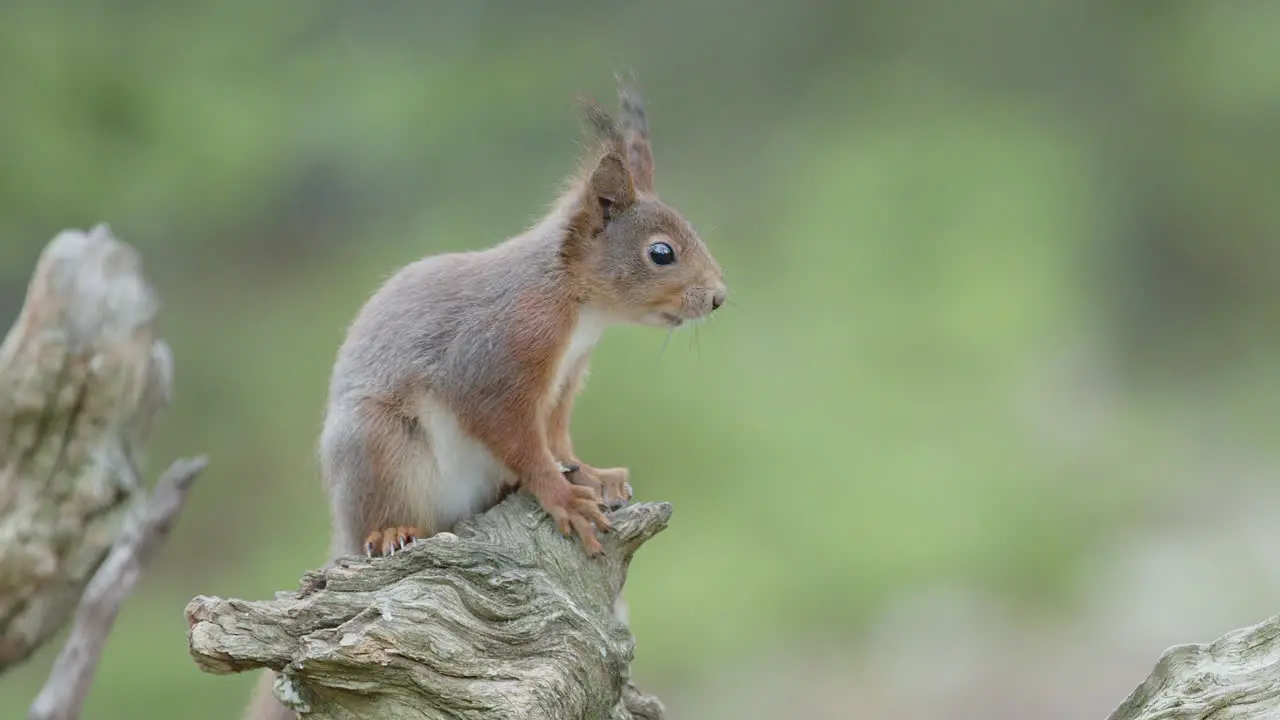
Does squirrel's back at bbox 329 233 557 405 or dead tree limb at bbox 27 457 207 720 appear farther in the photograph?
dead tree limb at bbox 27 457 207 720

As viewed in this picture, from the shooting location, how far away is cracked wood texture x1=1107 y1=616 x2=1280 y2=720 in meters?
1.66

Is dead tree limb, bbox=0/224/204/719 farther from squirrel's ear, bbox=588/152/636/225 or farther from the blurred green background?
the blurred green background

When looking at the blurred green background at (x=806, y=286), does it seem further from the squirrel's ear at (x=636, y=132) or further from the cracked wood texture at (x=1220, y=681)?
the cracked wood texture at (x=1220, y=681)

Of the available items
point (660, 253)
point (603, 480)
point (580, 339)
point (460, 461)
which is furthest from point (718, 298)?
point (460, 461)

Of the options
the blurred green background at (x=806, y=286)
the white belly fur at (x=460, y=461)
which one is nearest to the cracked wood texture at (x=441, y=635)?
the white belly fur at (x=460, y=461)

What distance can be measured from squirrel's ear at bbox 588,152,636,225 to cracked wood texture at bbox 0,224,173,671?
3.08ft

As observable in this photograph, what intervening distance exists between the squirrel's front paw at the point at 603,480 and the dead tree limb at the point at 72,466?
74 centimetres

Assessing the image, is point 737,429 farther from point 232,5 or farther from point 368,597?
point 368,597

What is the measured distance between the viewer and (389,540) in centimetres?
193

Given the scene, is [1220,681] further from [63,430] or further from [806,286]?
[806,286]

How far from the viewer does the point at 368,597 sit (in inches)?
67.0

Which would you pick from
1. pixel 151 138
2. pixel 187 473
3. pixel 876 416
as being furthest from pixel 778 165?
pixel 187 473

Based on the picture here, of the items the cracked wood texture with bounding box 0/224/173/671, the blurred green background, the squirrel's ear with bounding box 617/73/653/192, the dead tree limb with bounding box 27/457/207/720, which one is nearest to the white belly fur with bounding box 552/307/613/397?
the squirrel's ear with bounding box 617/73/653/192

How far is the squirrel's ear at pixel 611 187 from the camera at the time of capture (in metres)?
1.98
